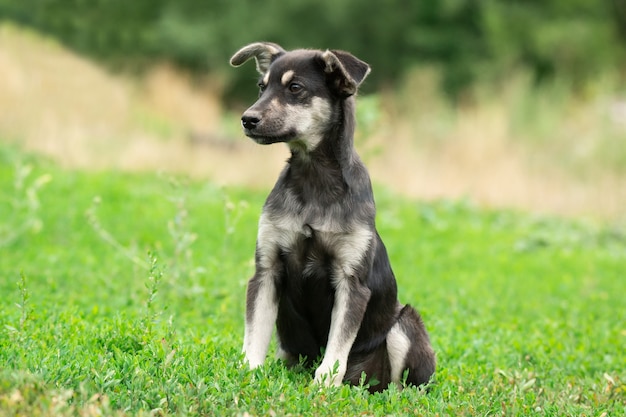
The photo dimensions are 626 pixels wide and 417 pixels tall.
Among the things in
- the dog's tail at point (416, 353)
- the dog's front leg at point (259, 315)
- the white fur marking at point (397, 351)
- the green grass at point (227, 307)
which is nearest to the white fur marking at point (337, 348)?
the green grass at point (227, 307)

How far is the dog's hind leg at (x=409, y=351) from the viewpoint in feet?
17.1

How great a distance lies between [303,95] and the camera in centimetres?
502

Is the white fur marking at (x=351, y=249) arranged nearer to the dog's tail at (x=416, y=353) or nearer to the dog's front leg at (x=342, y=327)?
the dog's front leg at (x=342, y=327)

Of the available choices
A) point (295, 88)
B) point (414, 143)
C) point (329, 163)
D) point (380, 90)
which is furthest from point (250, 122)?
point (380, 90)

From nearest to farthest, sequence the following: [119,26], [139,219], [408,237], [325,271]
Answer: [325,271]
[139,219]
[408,237]
[119,26]

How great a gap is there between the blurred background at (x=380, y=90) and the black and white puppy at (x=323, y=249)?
197cm

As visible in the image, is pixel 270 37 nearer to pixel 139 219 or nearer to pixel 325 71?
pixel 139 219

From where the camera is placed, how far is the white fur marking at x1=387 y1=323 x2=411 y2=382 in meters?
5.20

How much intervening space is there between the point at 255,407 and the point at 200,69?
27.9 m

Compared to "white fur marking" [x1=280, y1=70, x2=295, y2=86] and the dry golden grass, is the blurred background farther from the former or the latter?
"white fur marking" [x1=280, y1=70, x2=295, y2=86]

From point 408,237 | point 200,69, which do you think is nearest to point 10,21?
point 200,69

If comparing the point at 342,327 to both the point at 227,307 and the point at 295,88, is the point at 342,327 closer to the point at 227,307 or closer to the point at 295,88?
the point at 295,88

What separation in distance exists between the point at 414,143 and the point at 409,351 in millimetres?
14235

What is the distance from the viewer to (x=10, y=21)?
2464cm
